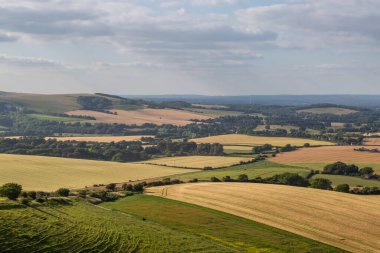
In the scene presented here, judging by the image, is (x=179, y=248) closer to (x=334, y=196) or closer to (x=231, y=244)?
(x=231, y=244)

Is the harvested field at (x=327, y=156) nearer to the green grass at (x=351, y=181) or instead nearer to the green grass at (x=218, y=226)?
the green grass at (x=351, y=181)

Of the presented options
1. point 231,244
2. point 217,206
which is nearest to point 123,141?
point 217,206

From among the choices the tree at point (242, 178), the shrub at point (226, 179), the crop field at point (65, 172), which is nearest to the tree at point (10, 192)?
the crop field at point (65, 172)

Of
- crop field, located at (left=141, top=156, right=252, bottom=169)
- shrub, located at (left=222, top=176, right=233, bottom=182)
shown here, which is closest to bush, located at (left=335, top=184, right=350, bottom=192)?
shrub, located at (left=222, top=176, right=233, bottom=182)

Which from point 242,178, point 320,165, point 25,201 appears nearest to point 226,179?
point 242,178

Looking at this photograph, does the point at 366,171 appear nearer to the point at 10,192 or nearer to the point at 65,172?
the point at 65,172

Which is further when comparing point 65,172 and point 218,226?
point 65,172

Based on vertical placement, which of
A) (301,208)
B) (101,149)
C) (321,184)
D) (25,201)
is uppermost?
(25,201)
